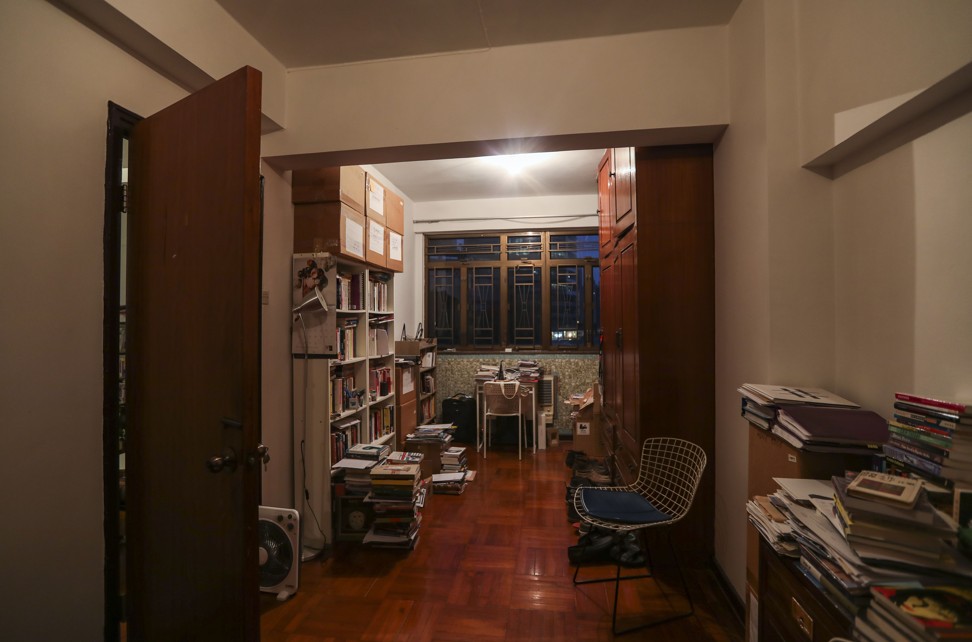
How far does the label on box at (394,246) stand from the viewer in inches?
143

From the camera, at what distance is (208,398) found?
130 cm

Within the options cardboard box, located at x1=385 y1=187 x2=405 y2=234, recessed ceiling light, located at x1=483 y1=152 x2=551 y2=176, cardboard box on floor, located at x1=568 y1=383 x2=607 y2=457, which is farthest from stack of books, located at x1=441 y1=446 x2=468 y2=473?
recessed ceiling light, located at x1=483 y1=152 x2=551 y2=176

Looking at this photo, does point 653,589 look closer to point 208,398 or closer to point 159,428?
point 208,398

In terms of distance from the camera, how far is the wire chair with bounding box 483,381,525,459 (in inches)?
175

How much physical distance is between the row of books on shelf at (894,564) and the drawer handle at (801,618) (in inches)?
4.8

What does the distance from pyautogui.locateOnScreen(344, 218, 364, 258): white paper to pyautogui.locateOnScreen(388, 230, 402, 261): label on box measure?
585mm

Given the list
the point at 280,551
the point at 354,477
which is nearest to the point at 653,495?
the point at 354,477

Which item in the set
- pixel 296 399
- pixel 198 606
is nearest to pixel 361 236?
pixel 296 399

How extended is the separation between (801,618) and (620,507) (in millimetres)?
1049

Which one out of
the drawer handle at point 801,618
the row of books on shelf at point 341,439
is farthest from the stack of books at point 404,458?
the drawer handle at point 801,618

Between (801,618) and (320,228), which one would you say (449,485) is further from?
(801,618)

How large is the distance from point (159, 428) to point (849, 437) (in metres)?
2.35

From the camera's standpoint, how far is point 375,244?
130 inches

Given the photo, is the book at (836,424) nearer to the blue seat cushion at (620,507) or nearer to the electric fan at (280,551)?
the blue seat cushion at (620,507)
